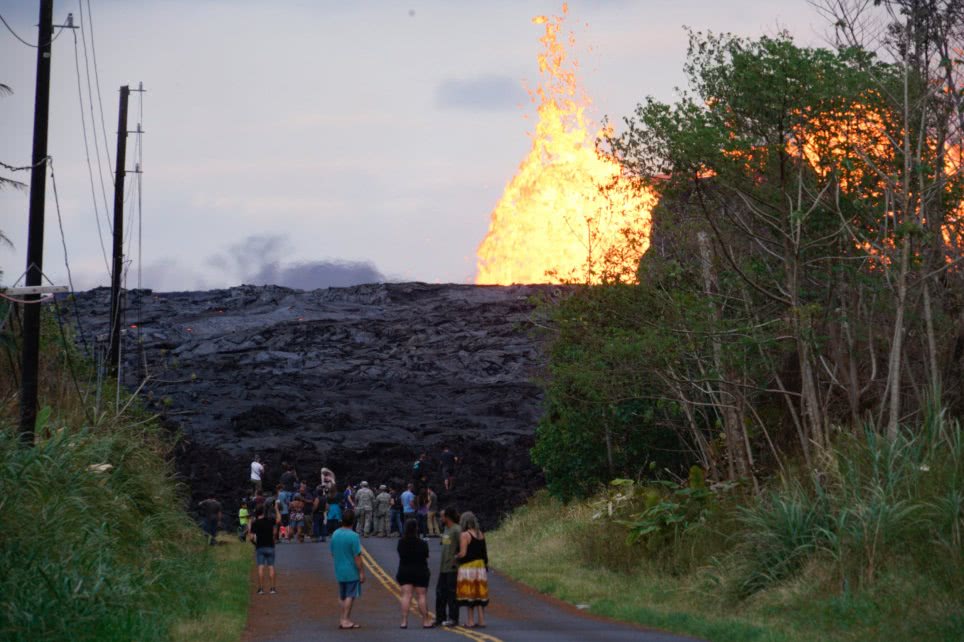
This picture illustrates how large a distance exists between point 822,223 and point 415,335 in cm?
5789

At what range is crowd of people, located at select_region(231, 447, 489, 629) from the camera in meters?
19.7

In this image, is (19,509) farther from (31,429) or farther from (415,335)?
(415,335)

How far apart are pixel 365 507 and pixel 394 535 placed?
151 centimetres

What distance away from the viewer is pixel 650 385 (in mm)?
31547

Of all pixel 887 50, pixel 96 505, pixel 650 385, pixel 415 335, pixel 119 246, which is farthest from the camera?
pixel 415 335

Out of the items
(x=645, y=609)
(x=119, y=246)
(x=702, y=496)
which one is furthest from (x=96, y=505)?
(x=119, y=246)

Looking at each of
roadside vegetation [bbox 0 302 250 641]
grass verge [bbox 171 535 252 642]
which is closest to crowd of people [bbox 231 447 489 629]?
grass verge [bbox 171 535 252 642]

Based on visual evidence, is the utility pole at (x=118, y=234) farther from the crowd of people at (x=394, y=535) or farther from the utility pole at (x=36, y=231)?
the utility pole at (x=36, y=231)

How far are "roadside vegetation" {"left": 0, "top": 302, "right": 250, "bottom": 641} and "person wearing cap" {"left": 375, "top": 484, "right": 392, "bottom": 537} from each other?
1136cm

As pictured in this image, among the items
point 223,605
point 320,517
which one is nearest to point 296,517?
point 320,517

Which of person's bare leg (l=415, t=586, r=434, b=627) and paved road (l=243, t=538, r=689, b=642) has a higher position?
person's bare leg (l=415, t=586, r=434, b=627)

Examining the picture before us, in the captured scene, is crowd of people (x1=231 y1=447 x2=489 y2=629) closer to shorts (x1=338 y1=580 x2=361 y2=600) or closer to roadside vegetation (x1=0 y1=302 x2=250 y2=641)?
shorts (x1=338 y1=580 x2=361 y2=600)

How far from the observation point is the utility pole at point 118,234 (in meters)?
37.1

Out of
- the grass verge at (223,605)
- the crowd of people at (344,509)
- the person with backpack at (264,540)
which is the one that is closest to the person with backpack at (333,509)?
the crowd of people at (344,509)
